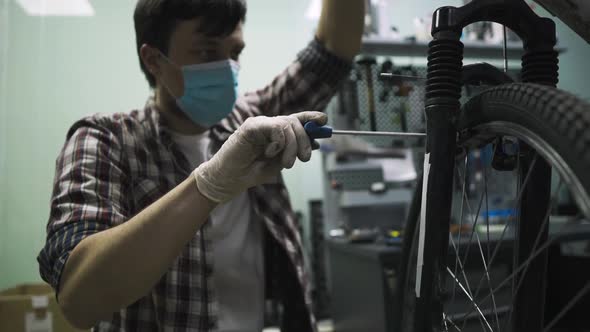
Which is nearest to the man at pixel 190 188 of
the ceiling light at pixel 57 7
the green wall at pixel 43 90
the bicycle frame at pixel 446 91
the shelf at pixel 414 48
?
the bicycle frame at pixel 446 91

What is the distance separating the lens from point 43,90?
6.35 ft

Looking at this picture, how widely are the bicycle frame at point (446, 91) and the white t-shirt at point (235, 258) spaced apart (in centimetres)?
52

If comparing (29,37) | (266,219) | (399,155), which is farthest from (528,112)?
(29,37)

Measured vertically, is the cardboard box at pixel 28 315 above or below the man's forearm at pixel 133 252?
below

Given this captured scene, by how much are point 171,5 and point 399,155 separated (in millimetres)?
1259

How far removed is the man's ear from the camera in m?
0.89

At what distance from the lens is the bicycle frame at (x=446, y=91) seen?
442 millimetres

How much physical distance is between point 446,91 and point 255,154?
0.90ft

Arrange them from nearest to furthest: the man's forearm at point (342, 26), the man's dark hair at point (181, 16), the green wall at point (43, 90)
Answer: the man's dark hair at point (181, 16) → the man's forearm at point (342, 26) → the green wall at point (43, 90)

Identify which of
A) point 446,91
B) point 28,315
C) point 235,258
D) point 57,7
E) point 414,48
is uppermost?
point 57,7

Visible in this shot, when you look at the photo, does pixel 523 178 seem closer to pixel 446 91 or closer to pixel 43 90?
pixel 446 91

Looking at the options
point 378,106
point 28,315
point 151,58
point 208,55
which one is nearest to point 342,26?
point 208,55

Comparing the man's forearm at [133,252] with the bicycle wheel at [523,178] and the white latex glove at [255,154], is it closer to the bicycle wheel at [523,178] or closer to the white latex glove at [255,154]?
the white latex glove at [255,154]

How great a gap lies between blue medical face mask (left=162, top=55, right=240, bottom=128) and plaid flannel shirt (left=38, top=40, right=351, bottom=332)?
64mm
